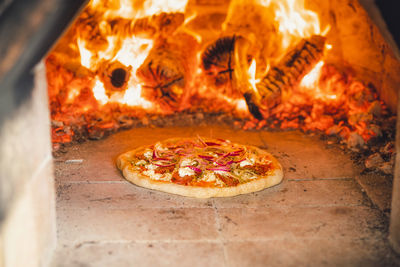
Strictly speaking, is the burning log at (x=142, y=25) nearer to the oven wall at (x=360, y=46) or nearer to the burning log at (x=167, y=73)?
the burning log at (x=167, y=73)

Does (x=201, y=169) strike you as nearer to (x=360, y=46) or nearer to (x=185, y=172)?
(x=185, y=172)

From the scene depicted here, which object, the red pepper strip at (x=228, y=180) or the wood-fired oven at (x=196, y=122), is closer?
the wood-fired oven at (x=196, y=122)

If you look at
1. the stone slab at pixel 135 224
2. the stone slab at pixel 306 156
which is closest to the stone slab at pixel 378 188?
the stone slab at pixel 306 156

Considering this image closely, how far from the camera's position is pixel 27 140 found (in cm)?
244

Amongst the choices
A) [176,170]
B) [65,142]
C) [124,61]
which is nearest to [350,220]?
[176,170]

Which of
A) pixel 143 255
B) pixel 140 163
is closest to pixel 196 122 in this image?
pixel 140 163

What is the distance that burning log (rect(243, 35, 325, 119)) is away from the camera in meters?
6.13

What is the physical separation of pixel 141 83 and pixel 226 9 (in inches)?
69.5

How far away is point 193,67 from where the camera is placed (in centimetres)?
675

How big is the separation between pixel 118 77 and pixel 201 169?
2.63 meters

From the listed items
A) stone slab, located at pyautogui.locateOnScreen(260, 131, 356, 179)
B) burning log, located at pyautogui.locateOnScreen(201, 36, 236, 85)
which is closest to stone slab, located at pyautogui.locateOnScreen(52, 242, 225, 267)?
stone slab, located at pyautogui.locateOnScreen(260, 131, 356, 179)

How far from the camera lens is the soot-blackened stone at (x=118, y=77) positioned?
20.6ft

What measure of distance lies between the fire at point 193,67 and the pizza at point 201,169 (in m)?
1.43

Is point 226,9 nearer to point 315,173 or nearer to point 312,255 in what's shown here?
point 315,173
